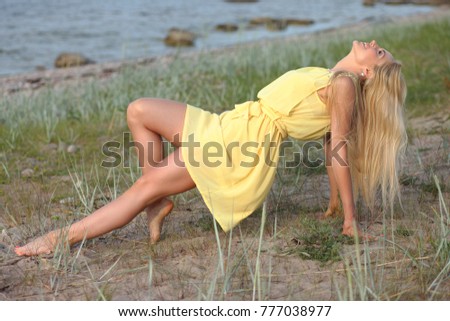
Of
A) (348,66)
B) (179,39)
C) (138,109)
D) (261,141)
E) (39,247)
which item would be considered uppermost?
(348,66)

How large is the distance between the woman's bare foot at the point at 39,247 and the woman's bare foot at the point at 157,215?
0.44 m

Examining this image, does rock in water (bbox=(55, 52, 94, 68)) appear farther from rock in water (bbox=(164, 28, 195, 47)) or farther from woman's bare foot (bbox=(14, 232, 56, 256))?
woman's bare foot (bbox=(14, 232, 56, 256))

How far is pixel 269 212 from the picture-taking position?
3688 millimetres

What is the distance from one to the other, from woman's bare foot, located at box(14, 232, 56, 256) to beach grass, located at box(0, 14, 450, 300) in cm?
8

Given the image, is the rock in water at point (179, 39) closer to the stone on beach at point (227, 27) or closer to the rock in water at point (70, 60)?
the stone on beach at point (227, 27)

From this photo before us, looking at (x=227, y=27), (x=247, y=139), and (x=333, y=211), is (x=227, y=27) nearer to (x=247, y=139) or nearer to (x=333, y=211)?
(x=333, y=211)

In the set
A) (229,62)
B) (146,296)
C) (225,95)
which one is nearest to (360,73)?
(146,296)

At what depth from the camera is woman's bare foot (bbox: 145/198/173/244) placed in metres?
3.42

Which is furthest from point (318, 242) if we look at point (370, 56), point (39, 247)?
point (39, 247)

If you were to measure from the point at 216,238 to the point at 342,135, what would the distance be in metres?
0.80

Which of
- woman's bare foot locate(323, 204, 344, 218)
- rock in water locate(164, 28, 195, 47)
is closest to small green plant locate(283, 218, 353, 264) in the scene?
woman's bare foot locate(323, 204, 344, 218)

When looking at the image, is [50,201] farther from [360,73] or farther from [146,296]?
[360,73]

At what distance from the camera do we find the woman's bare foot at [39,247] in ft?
10.5

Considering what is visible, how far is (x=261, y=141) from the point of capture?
332 centimetres
